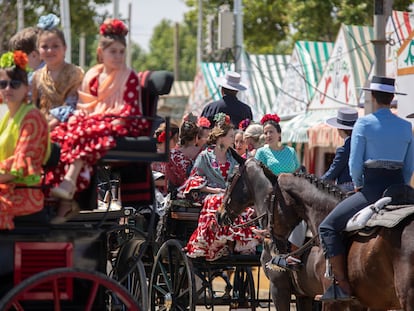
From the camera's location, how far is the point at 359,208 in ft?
29.0

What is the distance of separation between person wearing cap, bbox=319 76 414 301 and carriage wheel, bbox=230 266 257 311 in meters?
2.25

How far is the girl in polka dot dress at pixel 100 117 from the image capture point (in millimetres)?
6938

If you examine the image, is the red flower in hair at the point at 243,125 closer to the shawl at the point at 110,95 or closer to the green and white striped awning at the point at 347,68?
the shawl at the point at 110,95

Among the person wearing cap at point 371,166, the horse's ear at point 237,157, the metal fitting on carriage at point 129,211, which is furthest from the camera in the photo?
the horse's ear at point 237,157

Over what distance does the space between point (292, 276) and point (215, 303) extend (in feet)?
3.75

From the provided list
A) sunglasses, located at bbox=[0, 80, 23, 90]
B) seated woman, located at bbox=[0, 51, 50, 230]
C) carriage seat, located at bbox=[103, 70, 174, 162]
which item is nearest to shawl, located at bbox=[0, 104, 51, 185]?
seated woman, located at bbox=[0, 51, 50, 230]

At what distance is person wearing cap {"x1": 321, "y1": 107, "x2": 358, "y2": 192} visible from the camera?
10703mm

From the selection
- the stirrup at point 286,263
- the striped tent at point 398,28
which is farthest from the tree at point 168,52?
the stirrup at point 286,263

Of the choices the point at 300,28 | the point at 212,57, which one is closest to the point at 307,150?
the point at 300,28

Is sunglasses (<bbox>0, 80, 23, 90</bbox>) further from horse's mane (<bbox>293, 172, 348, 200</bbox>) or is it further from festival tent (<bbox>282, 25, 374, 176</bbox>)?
festival tent (<bbox>282, 25, 374, 176</bbox>)

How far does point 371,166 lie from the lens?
8.70m

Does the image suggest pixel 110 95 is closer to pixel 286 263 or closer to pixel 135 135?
pixel 135 135

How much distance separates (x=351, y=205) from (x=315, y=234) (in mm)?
803

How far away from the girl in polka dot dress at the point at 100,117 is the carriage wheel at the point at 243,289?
4.17m
